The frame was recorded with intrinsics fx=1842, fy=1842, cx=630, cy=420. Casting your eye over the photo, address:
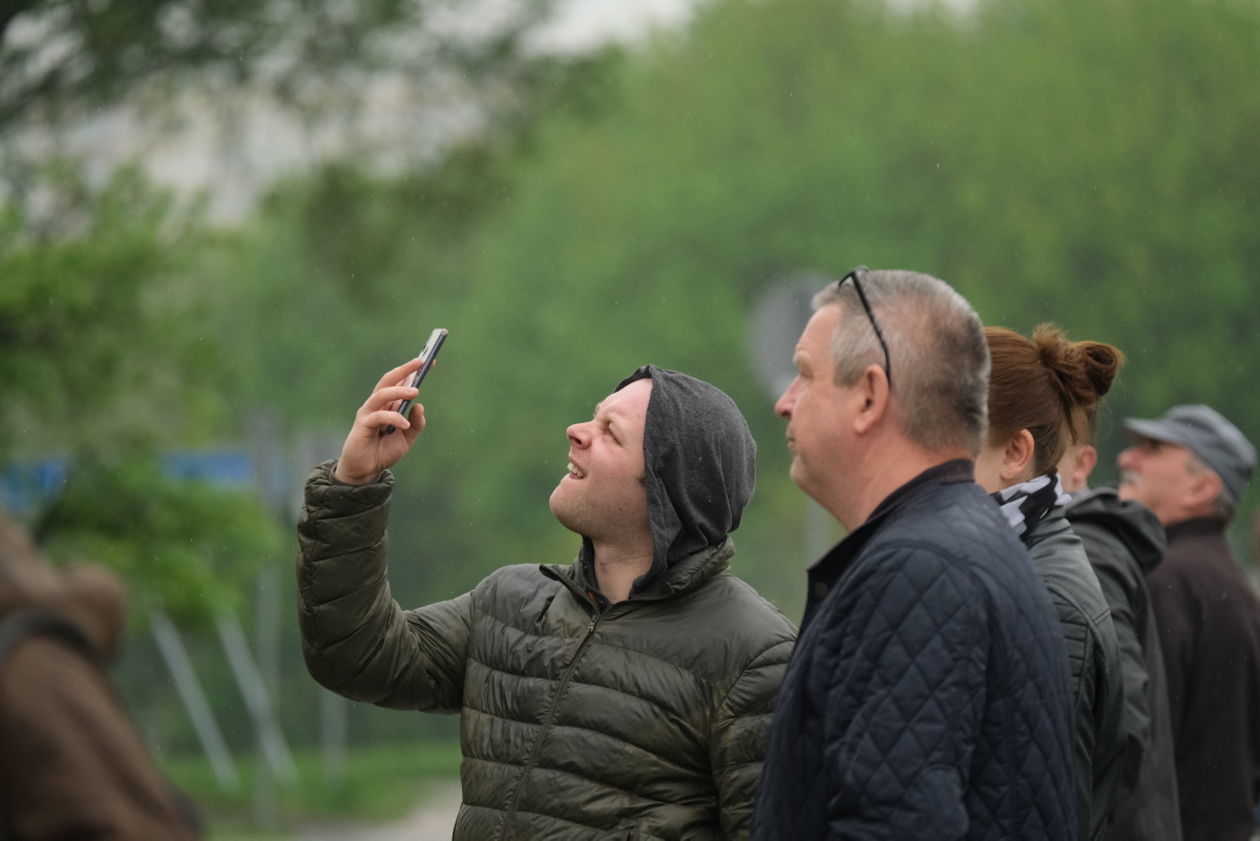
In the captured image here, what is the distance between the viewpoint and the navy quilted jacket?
101 inches

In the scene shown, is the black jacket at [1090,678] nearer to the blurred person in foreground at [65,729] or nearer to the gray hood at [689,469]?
the gray hood at [689,469]

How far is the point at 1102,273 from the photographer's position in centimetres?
2662

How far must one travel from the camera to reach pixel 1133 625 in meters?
4.16

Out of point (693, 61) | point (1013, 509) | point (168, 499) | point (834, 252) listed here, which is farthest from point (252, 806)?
point (1013, 509)

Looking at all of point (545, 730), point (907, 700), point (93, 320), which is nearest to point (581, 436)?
point (545, 730)

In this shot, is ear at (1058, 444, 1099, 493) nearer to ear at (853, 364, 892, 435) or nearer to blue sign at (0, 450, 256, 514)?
ear at (853, 364, 892, 435)

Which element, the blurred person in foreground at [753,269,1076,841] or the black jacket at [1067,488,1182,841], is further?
the black jacket at [1067,488,1182,841]

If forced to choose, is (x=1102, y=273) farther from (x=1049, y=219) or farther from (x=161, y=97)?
(x=161, y=97)

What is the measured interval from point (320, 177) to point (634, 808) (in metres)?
15.1

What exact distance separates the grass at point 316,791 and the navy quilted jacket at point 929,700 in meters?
15.4

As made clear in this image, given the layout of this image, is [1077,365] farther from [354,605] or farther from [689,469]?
[354,605]

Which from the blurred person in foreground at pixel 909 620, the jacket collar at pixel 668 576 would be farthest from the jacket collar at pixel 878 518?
the jacket collar at pixel 668 576

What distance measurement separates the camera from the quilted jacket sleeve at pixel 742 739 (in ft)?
10.6

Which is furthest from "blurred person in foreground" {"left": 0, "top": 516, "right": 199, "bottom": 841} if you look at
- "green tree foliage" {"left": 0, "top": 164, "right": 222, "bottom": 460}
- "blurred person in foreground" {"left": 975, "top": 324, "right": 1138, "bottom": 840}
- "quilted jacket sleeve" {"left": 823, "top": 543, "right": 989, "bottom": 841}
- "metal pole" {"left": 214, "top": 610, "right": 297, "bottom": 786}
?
"metal pole" {"left": 214, "top": 610, "right": 297, "bottom": 786}
